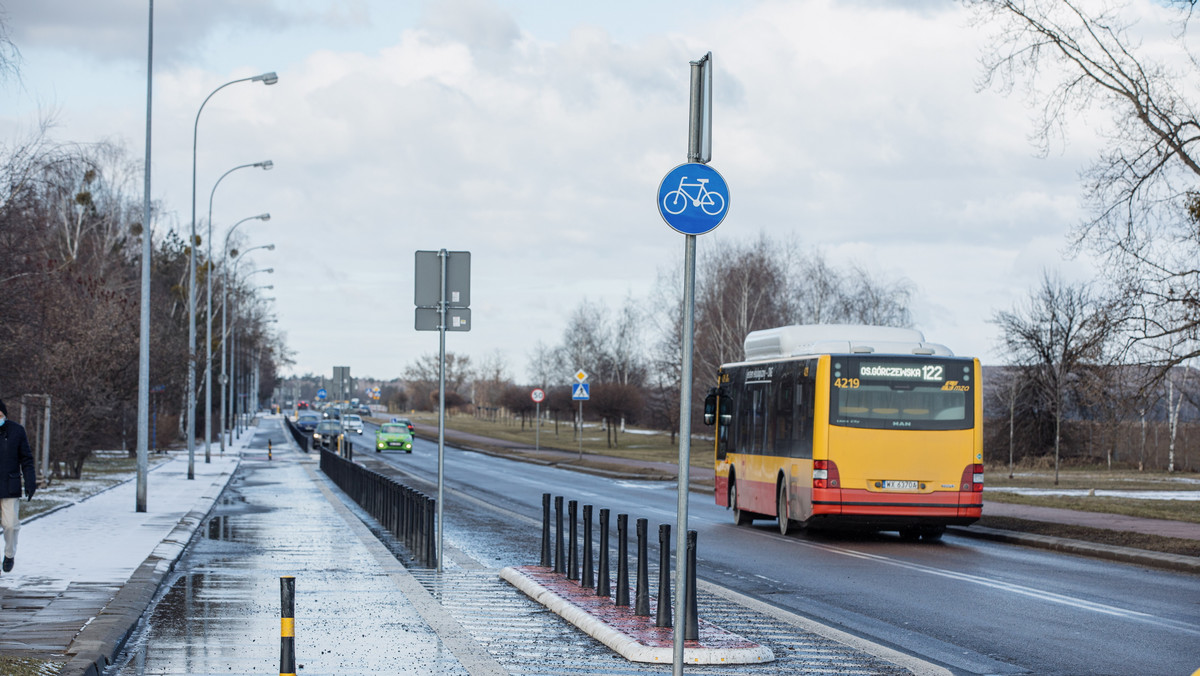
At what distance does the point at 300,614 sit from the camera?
1110cm

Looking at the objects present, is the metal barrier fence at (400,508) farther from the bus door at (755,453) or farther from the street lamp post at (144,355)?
the bus door at (755,453)

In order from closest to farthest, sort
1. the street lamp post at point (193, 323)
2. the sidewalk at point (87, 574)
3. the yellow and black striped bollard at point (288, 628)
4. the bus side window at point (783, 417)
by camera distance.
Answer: the yellow and black striped bollard at point (288, 628)
the sidewalk at point (87, 574)
the bus side window at point (783, 417)
the street lamp post at point (193, 323)

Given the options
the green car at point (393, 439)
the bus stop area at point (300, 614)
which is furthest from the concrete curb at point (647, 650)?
the green car at point (393, 439)

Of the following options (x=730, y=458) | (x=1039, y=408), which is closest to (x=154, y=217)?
(x=1039, y=408)

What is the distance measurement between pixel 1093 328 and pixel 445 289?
42.4ft

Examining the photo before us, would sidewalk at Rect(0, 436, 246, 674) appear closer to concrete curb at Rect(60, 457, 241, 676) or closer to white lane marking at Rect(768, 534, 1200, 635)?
concrete curb at Rect(60, 457, 241, 676)

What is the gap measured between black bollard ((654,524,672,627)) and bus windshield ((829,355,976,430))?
9.98 metres

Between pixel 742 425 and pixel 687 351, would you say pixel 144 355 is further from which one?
pixel 687 351

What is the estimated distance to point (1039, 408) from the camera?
59031 mm

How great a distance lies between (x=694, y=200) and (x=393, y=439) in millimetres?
58538

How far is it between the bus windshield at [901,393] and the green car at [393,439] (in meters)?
46.9

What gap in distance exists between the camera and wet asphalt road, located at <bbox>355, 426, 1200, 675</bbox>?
9688mm

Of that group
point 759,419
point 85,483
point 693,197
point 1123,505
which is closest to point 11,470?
point 693,197

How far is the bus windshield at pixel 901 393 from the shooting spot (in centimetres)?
1955
